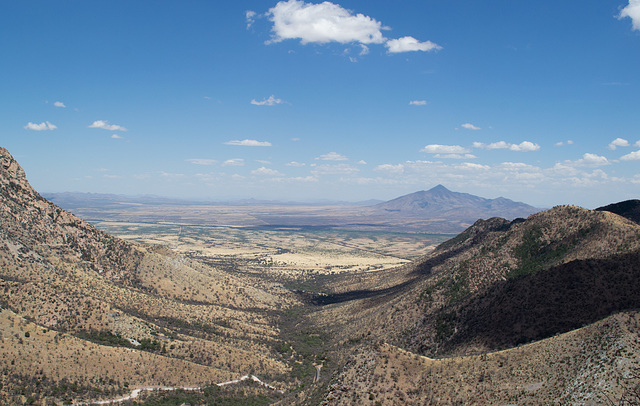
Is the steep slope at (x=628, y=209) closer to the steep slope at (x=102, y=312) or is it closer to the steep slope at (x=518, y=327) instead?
the steep slope at (x=518, y=327)

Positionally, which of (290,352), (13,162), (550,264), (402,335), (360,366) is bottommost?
(290,352)

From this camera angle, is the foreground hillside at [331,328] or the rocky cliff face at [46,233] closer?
the foreground hillside at [331,328]

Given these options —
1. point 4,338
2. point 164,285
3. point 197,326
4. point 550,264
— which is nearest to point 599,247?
point 550,264

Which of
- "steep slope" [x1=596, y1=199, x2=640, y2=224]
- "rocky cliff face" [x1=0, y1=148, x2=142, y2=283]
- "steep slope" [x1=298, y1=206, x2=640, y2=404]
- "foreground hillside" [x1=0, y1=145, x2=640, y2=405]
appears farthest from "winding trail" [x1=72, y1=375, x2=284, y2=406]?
"steep slope" [x1=596, y1=199, x2=640, y2=224]

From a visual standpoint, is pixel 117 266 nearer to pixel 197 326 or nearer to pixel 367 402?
pixel 197 326

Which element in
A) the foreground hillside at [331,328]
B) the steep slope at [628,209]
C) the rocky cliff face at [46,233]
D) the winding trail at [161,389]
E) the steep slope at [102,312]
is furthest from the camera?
the steep slope at [628,209]

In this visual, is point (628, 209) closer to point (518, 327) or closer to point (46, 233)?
point (518, 327)

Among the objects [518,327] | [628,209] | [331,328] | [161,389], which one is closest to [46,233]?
[161,389]

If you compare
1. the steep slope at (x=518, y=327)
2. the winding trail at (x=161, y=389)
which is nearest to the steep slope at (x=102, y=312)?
the winding trail at (x=161, y=389)

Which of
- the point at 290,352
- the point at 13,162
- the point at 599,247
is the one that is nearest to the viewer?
the point at 599,247
